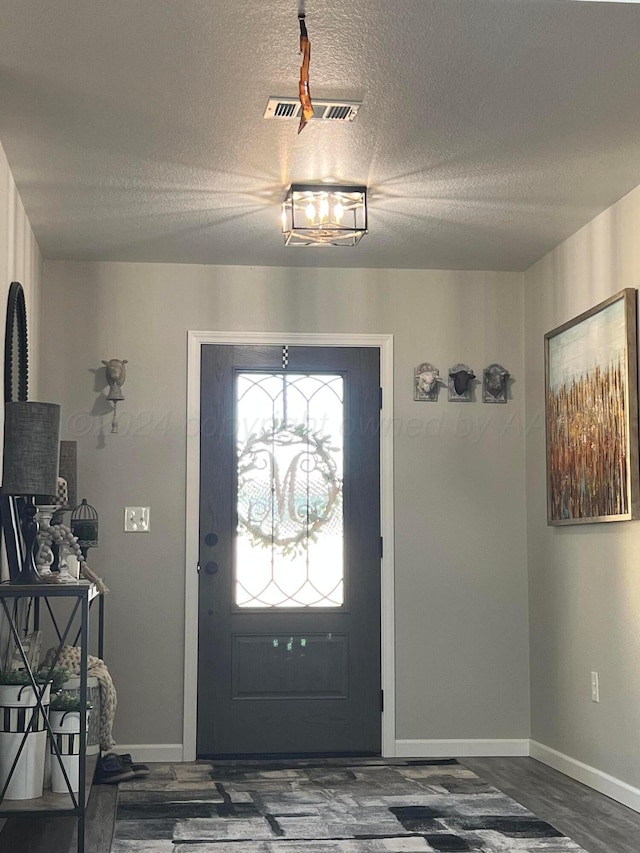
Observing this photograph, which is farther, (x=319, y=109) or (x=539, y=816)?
(x=539, y=816)

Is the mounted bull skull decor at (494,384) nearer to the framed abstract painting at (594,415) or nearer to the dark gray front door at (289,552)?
the framed abstract painting at (594,415)

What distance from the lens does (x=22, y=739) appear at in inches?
131

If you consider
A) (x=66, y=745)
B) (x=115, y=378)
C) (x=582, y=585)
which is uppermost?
(x=115, y=378)

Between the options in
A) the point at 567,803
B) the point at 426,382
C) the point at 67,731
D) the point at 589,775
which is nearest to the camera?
the point at 67,731

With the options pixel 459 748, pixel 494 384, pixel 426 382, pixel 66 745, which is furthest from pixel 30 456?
pixel 459 748

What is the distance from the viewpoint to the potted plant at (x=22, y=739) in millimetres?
3318

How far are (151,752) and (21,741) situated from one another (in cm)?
175

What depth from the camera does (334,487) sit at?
17.2 feet

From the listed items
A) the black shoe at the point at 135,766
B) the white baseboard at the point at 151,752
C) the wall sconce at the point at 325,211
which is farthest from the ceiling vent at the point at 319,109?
the white baseboard at the point at 151,752

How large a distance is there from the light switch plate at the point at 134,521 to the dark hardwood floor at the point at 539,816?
124 cm

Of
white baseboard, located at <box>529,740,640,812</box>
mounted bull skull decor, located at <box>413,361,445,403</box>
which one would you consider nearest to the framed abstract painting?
mounted bull skull decor, located at <box>413,361,445,403</box>

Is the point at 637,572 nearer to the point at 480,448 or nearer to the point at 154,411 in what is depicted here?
the point at 480,448

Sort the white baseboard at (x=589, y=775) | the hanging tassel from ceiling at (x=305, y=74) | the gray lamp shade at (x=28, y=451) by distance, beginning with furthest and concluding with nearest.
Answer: the white baseboard at (x=589, y=775), the gray lamp shade at (x=28, y=451), the hanging tassel from ceiling at (x=305, y=74)

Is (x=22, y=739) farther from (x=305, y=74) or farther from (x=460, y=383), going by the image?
(x=460, y=383)
